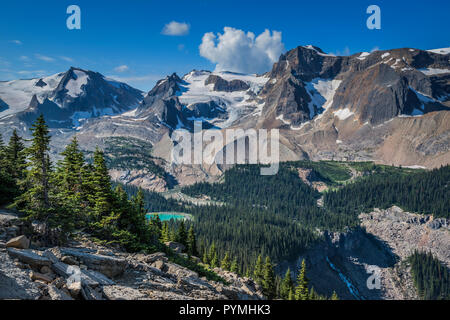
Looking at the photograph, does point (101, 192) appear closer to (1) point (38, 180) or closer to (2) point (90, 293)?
(1) point (38, 180)

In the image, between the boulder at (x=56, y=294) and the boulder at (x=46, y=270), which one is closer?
the boulder at (x=56, y=294)

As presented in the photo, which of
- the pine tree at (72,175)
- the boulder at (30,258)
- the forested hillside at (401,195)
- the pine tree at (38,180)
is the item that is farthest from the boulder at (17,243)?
the forested hillside at (401,195)

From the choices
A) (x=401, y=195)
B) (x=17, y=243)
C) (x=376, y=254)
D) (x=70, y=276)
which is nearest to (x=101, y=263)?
(x=70, y=276)

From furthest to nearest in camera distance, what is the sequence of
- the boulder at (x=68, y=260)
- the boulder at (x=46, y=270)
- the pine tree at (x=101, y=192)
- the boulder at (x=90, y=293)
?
the pine tree at (x=101, y=192)
the boulder at (x=68, y=260)
the boulder at (x=46, y=270)
the boulder at (x=90, y=293)

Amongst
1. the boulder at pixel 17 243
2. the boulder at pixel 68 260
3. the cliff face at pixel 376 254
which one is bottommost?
the cliff face at pixel 376 254

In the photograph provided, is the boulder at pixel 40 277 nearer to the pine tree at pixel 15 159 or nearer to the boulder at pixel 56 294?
the boulder at pixel 56 294

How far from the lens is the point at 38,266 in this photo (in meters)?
14.8

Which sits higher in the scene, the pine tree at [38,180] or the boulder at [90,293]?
the pine tree at [38,180]

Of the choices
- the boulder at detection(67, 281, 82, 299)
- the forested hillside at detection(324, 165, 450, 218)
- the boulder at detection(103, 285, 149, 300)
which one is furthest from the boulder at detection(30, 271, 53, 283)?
the forested hillside at detection(324, 165, 450, 218)

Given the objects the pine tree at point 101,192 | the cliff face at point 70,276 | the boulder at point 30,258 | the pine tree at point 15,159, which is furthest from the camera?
the pine tree at point 15,159

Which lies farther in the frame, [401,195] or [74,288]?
[401,195]

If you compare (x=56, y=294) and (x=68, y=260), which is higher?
(x=56, y=294)

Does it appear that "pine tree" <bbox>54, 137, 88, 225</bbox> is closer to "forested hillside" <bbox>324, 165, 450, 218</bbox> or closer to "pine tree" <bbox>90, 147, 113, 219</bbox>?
"pine tree" <bbox>90, 147, 113, 219</bbox>
